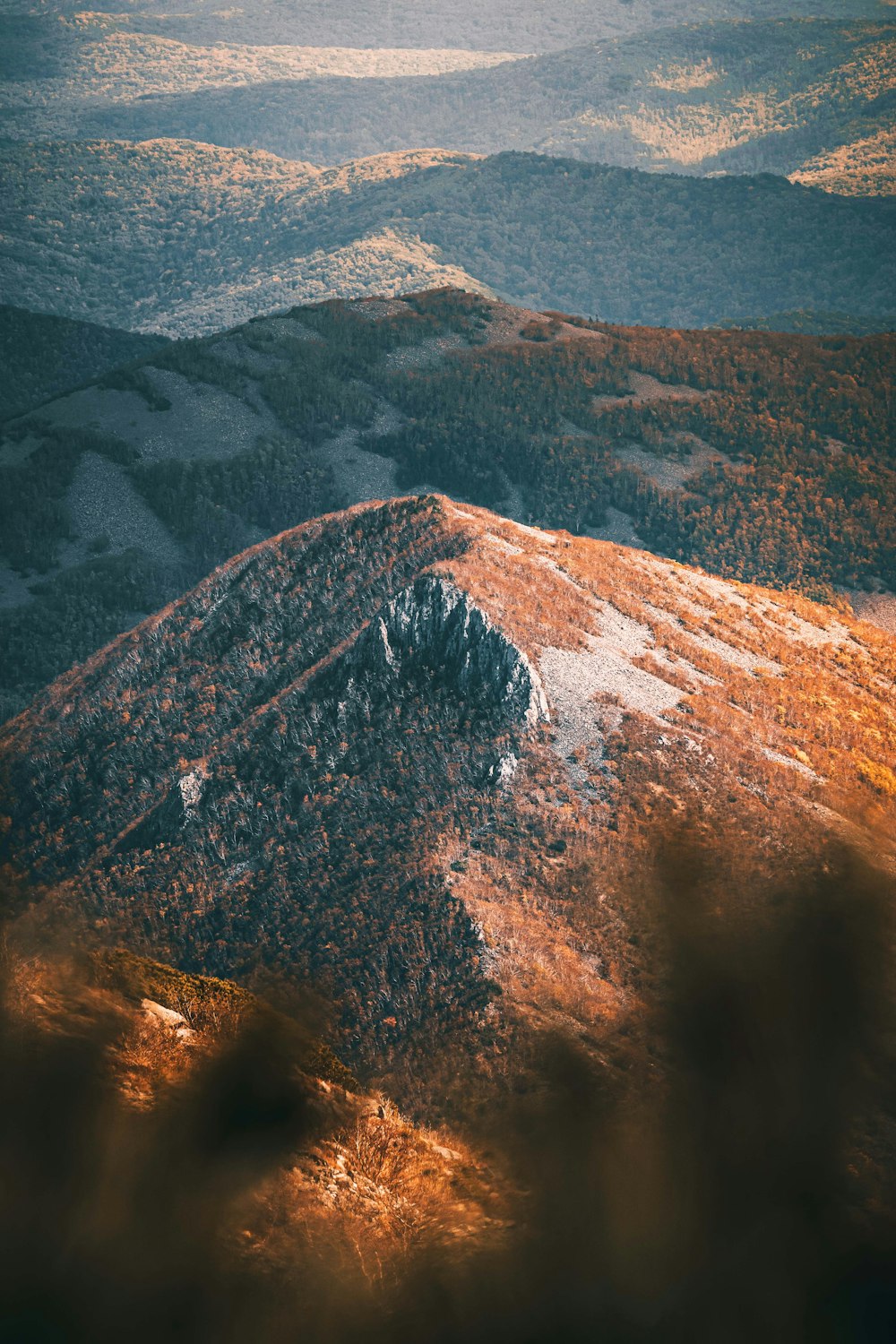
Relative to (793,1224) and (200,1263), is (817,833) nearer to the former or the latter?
(793,1224)

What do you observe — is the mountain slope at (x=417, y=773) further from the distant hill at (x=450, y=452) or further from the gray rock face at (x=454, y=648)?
the distant hill at (x=450, y=452)

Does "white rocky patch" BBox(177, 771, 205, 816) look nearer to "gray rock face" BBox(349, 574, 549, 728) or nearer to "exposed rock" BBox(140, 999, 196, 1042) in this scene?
"gray rock face" BBox(349, 574, 549, 728)

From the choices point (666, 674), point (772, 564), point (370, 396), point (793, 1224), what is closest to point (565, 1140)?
point (793, 1224)

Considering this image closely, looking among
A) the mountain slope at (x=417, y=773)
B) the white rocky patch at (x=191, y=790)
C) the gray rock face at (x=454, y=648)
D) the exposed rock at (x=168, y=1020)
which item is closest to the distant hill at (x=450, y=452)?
the mountain slope at (x=417, y=773)

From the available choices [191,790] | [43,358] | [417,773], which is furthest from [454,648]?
[43,358]

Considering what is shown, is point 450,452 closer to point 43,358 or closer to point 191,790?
point 43,358

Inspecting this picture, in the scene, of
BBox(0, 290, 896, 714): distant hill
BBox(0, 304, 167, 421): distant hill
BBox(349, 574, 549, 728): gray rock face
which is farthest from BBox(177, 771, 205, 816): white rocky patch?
BBox(0, 304, 167, 421): distant hill
